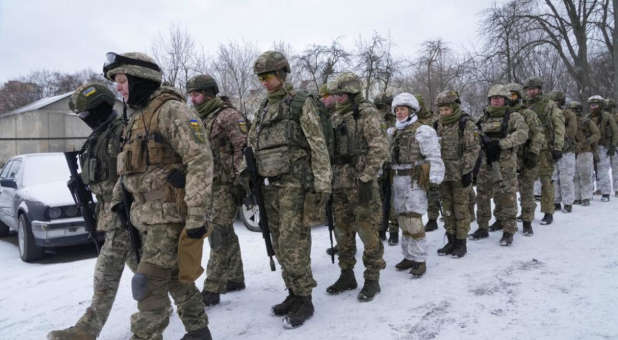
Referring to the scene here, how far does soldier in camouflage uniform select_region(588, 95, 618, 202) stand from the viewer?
348 inches

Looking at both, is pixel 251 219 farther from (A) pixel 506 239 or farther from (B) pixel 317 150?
(A) pixel 506 239

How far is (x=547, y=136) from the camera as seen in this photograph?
6.91 m

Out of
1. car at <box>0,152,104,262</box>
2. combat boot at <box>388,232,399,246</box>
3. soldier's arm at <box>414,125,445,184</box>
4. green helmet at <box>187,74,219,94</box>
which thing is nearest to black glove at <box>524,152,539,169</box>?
combat boot at <box>388,232,399,246</box>

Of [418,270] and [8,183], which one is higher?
[8,183]

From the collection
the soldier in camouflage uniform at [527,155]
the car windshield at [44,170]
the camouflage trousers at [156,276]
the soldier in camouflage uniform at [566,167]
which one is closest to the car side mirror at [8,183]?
the car windshield at [44,170]

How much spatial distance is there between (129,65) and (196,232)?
1.25m

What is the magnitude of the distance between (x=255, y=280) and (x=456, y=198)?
2.76m

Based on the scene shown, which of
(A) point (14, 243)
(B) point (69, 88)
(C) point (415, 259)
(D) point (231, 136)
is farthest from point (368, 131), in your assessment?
(B) point (69, 88)

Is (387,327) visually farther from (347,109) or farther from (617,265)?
(617,265)

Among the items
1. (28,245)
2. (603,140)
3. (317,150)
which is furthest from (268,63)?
(603,140)

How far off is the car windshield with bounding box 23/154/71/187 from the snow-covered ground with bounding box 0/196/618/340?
5.22 feet

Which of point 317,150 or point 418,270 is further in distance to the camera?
point 418,270

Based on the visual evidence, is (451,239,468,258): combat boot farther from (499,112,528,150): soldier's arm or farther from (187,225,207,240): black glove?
(187,225,207,240): black glove

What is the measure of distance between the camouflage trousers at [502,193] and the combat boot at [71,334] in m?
5.19
